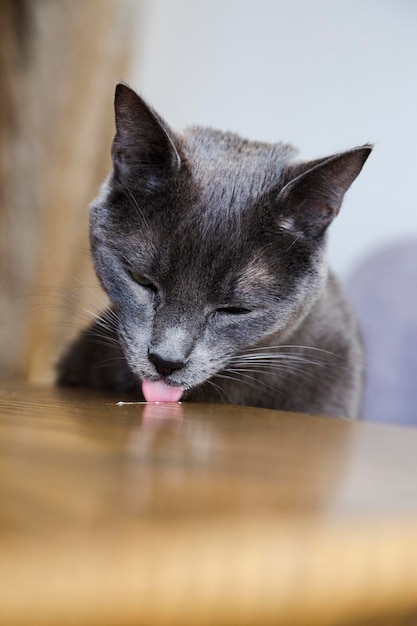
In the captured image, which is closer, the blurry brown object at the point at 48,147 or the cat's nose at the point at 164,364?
the cat's nose at the point at 164,364

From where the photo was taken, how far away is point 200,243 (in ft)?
3.48

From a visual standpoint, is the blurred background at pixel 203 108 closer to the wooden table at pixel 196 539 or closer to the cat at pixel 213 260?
the cat at pixel 213 260

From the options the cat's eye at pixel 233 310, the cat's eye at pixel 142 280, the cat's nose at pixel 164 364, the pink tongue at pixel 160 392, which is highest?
the cat's eye at pixel 142 280

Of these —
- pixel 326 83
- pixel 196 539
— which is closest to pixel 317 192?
pixel 196 539

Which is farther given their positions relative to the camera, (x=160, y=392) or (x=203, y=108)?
(x=203, y=108)

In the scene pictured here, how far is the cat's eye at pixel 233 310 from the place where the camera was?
43.4 inches

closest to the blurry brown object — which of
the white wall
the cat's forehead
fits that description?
the white wall

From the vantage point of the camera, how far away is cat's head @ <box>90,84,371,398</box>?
3.47 ft

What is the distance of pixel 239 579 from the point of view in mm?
231

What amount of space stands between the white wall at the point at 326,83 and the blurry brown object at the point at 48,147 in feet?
0.74

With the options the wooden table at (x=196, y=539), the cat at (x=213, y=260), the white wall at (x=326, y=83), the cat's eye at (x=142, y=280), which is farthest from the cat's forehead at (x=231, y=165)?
the wooden table at (x=196, y=539)

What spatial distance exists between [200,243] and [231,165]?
214 mm

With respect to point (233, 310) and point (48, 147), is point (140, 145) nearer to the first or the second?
point (233, 310)

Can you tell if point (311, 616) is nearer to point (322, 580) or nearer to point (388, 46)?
point (322, 580)
